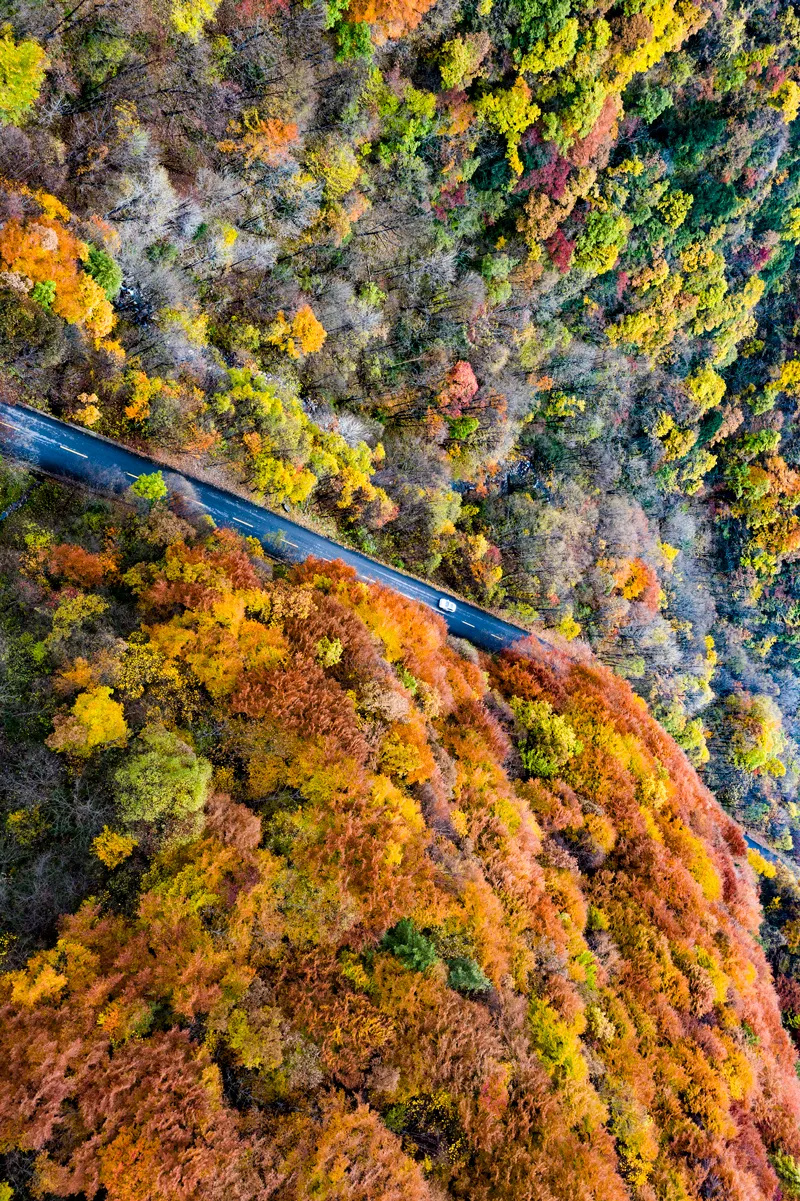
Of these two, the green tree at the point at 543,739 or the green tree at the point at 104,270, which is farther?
the green tree at the point at 543,739

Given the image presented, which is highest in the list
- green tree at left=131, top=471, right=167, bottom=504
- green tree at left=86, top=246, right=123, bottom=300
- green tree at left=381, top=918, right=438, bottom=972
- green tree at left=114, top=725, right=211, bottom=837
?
green tree at left=86, top=246, right=123, bottom=300

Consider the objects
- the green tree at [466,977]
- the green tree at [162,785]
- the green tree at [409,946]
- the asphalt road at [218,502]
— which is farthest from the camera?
the asphalt road at [218,502]

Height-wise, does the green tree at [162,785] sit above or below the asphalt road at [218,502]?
below

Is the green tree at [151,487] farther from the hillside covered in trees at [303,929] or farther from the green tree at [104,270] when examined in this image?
the green tree at [104,270]

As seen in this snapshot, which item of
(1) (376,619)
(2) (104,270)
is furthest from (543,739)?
(2) (104,270)

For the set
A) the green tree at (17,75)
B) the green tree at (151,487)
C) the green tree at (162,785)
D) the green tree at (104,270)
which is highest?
the green tree at (17,75)

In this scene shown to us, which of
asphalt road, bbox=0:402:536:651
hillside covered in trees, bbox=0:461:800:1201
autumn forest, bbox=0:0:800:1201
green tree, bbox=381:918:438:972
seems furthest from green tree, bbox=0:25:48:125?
green tree, bbox=381:918:438:972

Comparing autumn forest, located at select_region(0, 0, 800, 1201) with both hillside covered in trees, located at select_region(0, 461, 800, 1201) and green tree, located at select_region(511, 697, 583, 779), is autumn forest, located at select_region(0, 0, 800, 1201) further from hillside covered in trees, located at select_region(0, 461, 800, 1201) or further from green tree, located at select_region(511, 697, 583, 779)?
green tree, located at select_region(511, 697, 583, 779)

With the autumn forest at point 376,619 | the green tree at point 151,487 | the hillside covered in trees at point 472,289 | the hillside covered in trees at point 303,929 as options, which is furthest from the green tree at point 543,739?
the green tree at point 151,487
